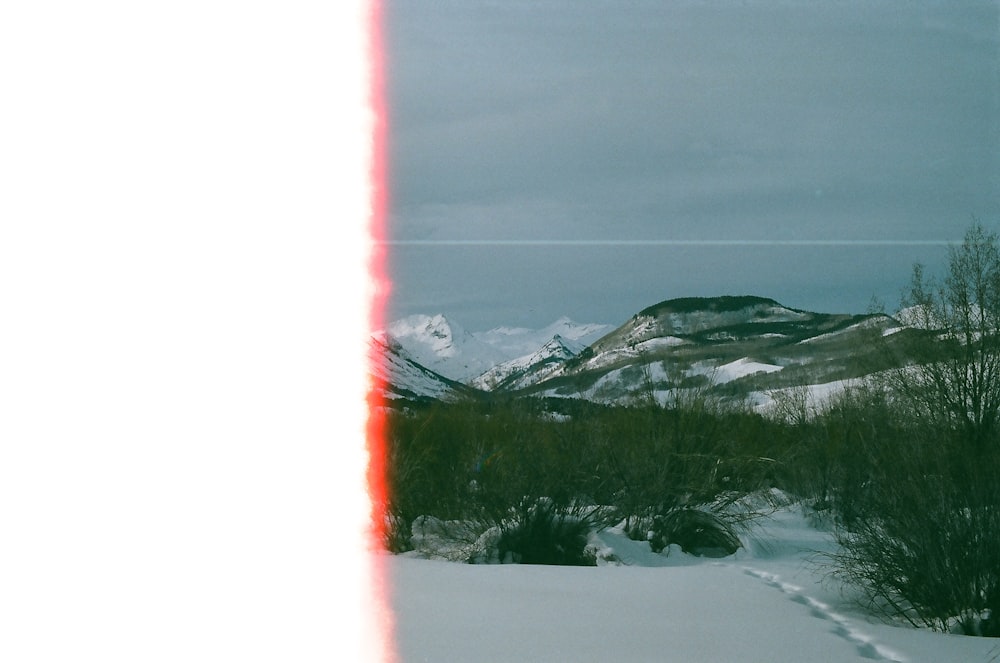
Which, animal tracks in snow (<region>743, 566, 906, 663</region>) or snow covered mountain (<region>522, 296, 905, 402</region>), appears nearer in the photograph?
animal tracks in snow (<region>743, 566, 906, 663</region>)

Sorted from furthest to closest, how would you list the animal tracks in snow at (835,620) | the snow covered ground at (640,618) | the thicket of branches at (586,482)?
the thicket of branches at (586,482)
the animal tracks in snow at (835,620)
the snow covered ground at (640,618)

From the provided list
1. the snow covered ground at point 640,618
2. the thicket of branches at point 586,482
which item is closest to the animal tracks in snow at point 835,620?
the snow covered ground at point 640,618

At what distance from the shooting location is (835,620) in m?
6.41

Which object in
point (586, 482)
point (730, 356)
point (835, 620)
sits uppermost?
point (730, 356)

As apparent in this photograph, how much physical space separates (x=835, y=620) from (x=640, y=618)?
1328 millimetres

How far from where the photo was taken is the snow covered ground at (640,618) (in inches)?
203

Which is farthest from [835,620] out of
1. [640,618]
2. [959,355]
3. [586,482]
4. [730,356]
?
[730,356]

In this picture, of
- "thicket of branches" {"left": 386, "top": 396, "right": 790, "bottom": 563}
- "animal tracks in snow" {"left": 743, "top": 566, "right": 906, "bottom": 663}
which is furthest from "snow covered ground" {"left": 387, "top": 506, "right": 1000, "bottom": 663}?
"thicket of branches" {"left": 386, "top": 396, "right": 790, "bottom": 563}

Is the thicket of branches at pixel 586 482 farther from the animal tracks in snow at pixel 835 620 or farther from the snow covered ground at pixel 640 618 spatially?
the animal tracks in snow at pixel 835 620

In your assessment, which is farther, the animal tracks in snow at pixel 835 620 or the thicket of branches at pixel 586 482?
the thicket of branches at pixel 586 482

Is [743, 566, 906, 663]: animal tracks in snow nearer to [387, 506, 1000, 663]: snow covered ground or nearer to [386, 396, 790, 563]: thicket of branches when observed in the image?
[387, 506, 1000, 663]: snow covered ground

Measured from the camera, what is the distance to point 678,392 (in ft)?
38.3

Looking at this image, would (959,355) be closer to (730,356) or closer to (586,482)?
(586,482)

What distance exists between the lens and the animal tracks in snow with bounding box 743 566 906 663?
17.7ft
